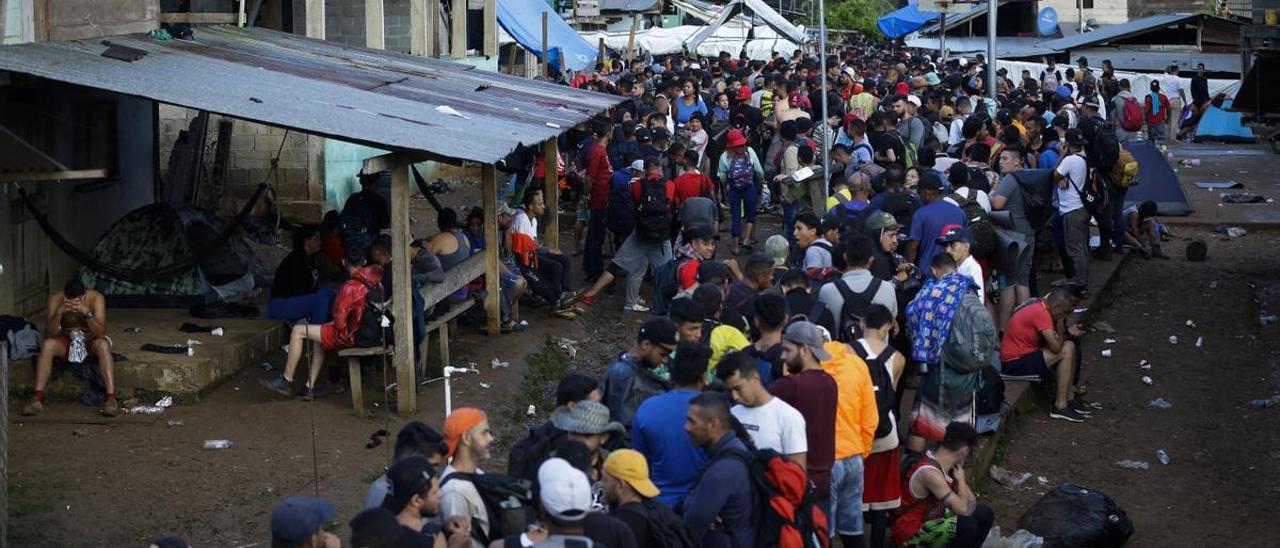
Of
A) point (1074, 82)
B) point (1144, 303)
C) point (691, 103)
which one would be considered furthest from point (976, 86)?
point (1144, 303)

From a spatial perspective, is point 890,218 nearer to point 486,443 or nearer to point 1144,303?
point 486,443

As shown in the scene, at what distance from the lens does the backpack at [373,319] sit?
34.2 feet

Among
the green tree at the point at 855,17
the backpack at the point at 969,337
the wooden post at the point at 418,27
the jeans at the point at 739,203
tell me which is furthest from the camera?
the green tree at the point at 855,17

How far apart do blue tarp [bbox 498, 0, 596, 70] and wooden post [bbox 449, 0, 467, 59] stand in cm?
442

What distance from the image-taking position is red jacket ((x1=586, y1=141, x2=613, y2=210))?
15.2 metres

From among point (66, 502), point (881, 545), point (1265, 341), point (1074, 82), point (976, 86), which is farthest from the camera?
point (1074, 82)

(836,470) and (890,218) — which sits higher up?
(890,218)

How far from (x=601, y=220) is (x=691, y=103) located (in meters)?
5.87

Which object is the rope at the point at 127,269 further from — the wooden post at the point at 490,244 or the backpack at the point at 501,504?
the backpack at the point at 501,504

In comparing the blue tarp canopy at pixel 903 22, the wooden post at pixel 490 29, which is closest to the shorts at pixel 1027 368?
the wooden post at pixel 490 29

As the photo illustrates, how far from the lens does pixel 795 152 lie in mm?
15852

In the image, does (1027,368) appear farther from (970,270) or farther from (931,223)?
(970,270)

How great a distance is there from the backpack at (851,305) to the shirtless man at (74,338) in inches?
195

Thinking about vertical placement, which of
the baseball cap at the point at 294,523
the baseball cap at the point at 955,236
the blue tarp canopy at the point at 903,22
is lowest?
the baseball cap at the point at 294,523
